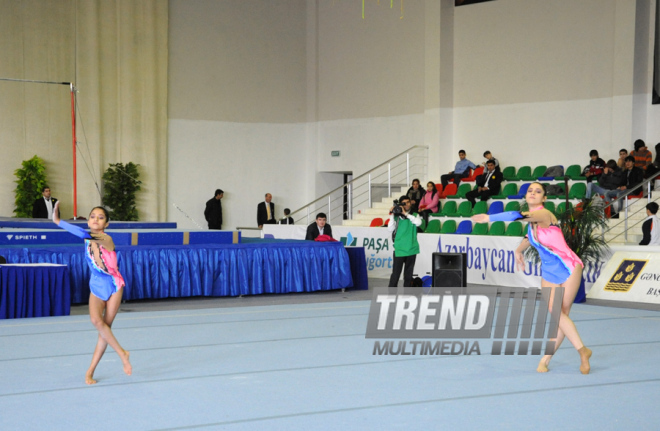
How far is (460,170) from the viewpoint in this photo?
58.7ft

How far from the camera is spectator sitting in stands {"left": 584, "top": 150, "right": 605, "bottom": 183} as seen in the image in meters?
15.0

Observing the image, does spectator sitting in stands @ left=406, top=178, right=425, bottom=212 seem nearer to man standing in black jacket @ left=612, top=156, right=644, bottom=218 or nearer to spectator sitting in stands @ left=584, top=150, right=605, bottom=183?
spectator sitting in stands @ left=584, top=150, right=605, bottom=183

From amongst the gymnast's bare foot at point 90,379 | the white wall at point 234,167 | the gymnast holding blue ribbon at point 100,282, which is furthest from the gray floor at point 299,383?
the white wall at point 234,167

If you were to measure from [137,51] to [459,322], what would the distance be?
14.8 m

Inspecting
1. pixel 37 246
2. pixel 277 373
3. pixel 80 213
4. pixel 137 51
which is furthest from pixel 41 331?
pixel 137 51

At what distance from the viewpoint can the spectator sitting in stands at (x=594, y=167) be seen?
14992 mm

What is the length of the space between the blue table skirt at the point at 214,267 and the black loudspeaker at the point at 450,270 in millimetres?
1920

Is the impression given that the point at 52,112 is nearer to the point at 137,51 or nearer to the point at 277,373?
the point at 137,51

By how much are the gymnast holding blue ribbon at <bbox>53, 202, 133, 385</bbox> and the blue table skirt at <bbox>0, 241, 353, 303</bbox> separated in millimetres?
4360

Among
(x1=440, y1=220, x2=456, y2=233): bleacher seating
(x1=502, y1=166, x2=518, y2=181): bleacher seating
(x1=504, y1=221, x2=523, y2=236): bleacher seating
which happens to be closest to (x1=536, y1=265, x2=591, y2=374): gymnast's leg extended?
(x1=504, y1=221, x2=523, y2=236): bleacher seating

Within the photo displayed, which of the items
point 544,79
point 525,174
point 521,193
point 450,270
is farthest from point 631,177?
point 450,270

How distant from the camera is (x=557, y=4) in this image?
17.1m

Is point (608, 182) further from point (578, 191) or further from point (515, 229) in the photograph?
point (515, 229)
